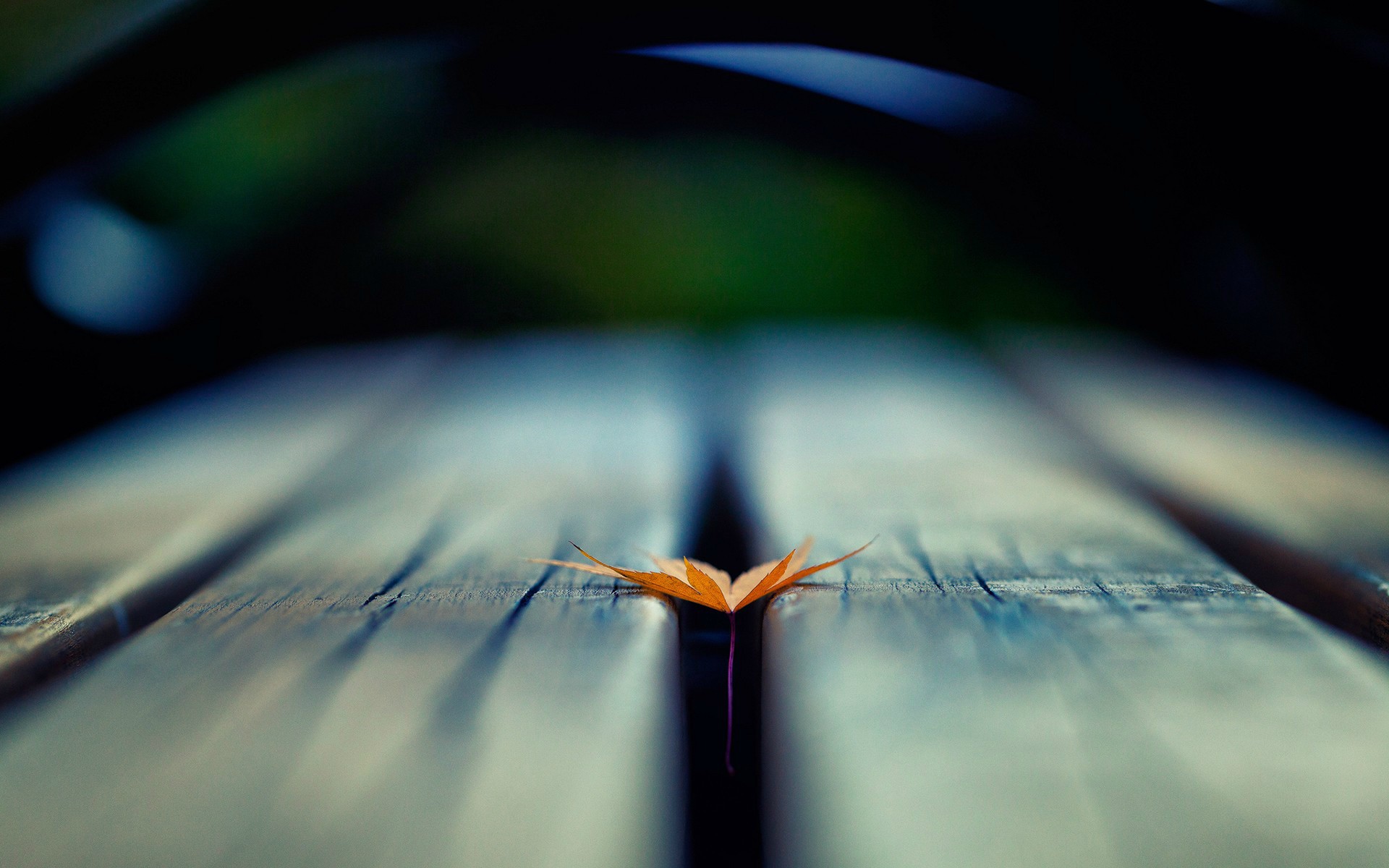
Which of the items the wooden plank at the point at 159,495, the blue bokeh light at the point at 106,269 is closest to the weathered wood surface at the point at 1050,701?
the wooden plank at the point at 159,495

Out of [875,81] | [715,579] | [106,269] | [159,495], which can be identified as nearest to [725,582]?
[715,579]

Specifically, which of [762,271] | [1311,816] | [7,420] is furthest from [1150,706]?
[7,420]

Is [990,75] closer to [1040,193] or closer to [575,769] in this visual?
[1040,193]

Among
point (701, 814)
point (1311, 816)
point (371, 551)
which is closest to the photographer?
point (1311, 816)

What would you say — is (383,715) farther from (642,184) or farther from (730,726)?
(642,184)

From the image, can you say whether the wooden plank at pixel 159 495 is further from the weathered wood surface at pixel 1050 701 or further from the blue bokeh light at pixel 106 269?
the weathered wood surface at pixel 1050 701

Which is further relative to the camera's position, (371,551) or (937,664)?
(371,551)

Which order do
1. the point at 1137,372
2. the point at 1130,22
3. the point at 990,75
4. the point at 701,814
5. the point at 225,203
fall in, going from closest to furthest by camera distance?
the point at 701,814 → the point at 1130,22 → the point at 990,75 → the point at 1137,372 → the point at 225,203

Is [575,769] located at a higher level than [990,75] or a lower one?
lower
